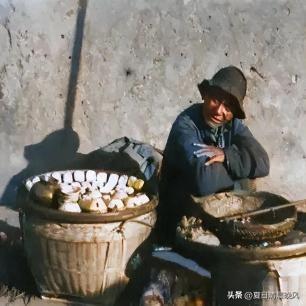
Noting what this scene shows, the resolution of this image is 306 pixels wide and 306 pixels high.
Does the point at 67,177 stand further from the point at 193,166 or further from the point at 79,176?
the point at 193,166

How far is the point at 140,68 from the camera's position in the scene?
671 centimetres

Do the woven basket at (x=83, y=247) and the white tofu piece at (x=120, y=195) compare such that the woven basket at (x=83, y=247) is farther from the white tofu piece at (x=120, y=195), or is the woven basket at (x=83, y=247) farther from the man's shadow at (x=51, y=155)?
the man's shadow at (x=51, y=155)

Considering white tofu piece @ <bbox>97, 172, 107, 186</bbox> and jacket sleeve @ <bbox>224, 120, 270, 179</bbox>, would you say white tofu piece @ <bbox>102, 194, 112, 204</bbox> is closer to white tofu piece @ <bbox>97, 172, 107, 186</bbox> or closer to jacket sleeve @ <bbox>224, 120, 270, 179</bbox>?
white tofu piece @ <bbox>97, 172, 107, 186</bbox>

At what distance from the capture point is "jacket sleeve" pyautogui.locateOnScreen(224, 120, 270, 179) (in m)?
5.54

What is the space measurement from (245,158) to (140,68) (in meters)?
1.69

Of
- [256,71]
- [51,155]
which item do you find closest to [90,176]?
[51,155]

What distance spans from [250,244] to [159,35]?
2686 mm

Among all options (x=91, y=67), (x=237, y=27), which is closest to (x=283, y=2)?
(x=237, y=27)

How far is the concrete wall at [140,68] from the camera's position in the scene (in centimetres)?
656

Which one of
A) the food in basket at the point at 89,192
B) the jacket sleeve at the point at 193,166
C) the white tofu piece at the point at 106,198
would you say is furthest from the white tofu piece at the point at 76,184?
the jacket sleeve at the point at 193,166

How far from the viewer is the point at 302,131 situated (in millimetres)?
6762

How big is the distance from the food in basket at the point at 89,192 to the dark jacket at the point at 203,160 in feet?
1.49

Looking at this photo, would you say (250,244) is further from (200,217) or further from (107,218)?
(107,218)

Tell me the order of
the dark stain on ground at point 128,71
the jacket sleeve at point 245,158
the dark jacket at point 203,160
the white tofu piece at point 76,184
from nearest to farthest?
the white tofu piece at point 76,184 < the dark jacket at point 203,160 < the jacket sleeve at point 245,158 < the dark stain on ground at point 128,71
